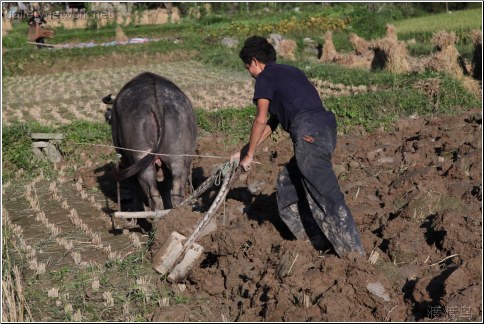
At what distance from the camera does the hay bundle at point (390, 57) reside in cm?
1619

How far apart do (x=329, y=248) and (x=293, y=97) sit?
1.23 metres

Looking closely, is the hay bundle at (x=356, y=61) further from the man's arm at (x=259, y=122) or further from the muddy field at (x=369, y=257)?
the man's arm at (x=259, y=122)

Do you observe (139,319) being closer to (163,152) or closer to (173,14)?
(163,152)

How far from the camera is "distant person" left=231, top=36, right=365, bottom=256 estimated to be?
543 centimetres

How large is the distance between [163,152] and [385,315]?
A: 10.2 ft

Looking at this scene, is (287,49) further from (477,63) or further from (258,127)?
(258,127)

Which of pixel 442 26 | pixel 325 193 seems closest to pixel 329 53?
pixel 442 26

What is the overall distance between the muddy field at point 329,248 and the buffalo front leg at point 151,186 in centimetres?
34

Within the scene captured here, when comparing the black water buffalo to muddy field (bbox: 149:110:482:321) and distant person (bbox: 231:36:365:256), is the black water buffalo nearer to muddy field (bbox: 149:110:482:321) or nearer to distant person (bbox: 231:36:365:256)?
muddy field (bbox: 149:110:482:321)

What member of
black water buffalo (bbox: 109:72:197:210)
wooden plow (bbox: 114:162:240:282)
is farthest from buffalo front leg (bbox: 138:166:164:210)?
wooden plow (bbox: 114:162:240:282)

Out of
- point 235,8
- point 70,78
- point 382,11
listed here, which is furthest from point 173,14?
point 70,78

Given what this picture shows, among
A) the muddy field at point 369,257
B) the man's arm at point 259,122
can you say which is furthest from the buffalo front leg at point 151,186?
the man's arm at point 259,122

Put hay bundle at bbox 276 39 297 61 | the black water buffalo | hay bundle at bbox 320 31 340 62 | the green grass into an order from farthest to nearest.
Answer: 1. the green grass
2. hay bundle at bbox 276 39 297 61
3. hay bundle at bbox 320 31 340 62
4. the black water buffalo

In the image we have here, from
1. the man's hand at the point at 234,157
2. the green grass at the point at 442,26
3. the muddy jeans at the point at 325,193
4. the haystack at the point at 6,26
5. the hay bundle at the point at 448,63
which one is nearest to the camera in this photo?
the muddy jeans at the point at 325,193
